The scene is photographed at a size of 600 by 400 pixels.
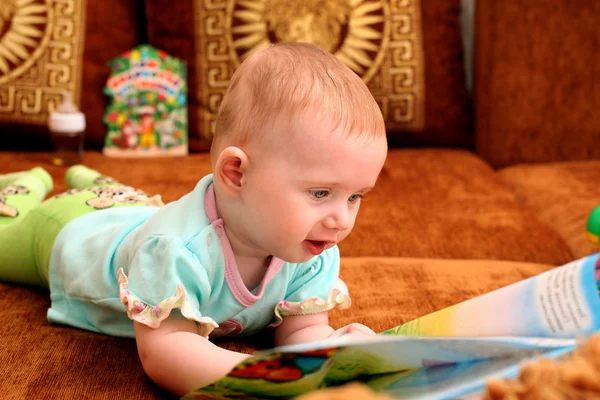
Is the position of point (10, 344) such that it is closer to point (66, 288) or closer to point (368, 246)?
point (66, 288)

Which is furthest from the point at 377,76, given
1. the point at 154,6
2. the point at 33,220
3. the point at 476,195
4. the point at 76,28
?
the point at 33,220

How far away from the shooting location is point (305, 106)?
78 centimetres

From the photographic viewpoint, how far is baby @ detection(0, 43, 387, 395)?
78cm

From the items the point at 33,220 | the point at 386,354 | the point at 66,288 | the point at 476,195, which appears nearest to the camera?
the point at 386,354

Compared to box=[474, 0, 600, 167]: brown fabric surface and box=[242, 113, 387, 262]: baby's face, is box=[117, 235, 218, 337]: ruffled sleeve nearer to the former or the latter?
box=[242, 113, 387, 262]: baby's face

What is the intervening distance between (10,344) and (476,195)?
1.06 meters

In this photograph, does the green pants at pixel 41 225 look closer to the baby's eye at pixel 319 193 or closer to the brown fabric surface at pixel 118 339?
the brown fabric surface at pixel 118 339

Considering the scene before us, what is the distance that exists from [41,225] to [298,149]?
0.54 m

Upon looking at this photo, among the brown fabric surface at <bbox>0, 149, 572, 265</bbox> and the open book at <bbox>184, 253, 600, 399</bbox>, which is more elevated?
the open book at <bbox>184, 253, 600, 399</bbox>

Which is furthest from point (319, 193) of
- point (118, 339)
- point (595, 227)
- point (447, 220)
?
point (447, 220)

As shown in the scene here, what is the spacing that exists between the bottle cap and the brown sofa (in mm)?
96

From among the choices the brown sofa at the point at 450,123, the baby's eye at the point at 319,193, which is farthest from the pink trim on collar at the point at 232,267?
the brown sofa at the point at 450,123

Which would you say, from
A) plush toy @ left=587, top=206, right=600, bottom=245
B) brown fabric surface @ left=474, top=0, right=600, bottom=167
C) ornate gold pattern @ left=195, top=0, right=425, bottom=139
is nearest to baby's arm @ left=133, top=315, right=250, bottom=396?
plush toy @ left=587, top=206, right=600, bottom=245

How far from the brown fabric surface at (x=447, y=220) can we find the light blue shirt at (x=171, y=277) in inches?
15.5
